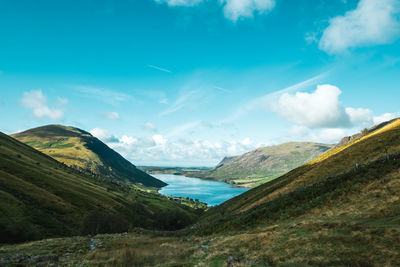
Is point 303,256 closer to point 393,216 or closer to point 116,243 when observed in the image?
point 393,216

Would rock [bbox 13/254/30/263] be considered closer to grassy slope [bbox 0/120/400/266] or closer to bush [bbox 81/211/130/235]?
grassy slope [bbox 0/120/400/266]

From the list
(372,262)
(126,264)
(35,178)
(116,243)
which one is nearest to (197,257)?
(126,264)

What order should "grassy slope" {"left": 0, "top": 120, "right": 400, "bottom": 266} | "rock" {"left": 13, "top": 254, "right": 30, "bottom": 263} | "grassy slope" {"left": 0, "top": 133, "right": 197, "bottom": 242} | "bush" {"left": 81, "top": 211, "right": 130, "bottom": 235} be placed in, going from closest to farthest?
1. "grassy slope" {"left": 0, "top": 120, "right": 400, "bottom": 266}
2. "rock" {"left": 13, "top": 254, "right": 30, "bottom": 263}
3. "grassy slope" {"left": 0, "top": 133, "right": 197, "bottom": 242}
4. "bush" {"left": 81, "top": 211, "right": 130, "bottom": 235}

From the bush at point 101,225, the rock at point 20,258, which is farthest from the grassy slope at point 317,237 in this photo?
the bush at point 101,225

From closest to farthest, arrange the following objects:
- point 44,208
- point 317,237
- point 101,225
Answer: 1. point 317,237
2. point 101,225
3. point 44,208

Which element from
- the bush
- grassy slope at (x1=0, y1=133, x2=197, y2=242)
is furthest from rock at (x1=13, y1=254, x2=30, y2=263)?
the bush

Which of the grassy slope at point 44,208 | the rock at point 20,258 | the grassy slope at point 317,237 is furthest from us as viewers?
the grassy slope at point 44,208

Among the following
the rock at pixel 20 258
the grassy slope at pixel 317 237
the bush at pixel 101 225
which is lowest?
the bush at pixel 101 225

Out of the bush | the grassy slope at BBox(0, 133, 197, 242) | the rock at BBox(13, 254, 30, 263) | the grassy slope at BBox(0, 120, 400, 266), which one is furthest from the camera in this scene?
the bush

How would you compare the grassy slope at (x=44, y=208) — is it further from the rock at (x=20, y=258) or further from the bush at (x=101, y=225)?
the rock at (x=20, y=258)

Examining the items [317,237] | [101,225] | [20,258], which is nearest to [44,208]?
[101,225]

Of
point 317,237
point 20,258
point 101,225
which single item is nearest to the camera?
point 317,237

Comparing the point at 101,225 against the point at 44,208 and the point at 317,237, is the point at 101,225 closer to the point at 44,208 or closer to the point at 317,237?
the point at 44,208

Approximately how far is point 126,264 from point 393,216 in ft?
89.5
